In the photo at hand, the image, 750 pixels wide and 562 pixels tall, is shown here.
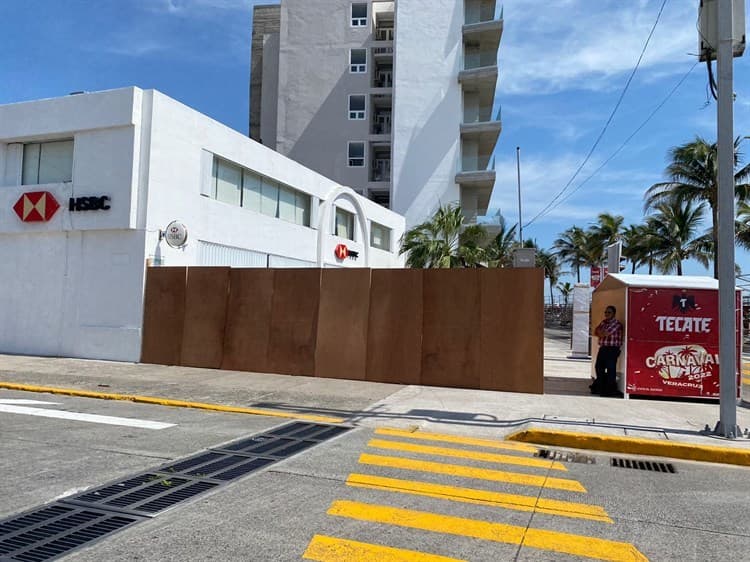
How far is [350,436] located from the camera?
7.57 metres

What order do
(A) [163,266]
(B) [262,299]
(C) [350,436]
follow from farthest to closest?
(A) [163,266] < (B) [262,299] < (C) [350,436]

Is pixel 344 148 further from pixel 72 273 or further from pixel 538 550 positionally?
pixel 538 550

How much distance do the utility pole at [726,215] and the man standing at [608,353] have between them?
3373 mm

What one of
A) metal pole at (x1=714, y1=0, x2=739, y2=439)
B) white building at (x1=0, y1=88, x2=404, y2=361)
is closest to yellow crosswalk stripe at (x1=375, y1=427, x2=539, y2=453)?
metal pole at (x1=714, y1=0, x2=739, y2=439)

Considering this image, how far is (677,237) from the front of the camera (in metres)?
38.2

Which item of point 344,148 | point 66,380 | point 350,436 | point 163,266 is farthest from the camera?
point 344,148

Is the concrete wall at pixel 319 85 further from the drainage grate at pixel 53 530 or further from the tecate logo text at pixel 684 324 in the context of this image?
the drainage grate at pixel 53 530

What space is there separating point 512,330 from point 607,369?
2012 millimetres

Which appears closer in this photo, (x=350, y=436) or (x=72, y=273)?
(x=350, y=436)

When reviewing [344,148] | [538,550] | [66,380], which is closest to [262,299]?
[66,380]

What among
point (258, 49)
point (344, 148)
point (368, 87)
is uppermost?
point (258, 49)

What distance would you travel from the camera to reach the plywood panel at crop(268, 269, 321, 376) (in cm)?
1306

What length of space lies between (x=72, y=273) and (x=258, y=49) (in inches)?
1666

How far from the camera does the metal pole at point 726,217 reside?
307 inches
